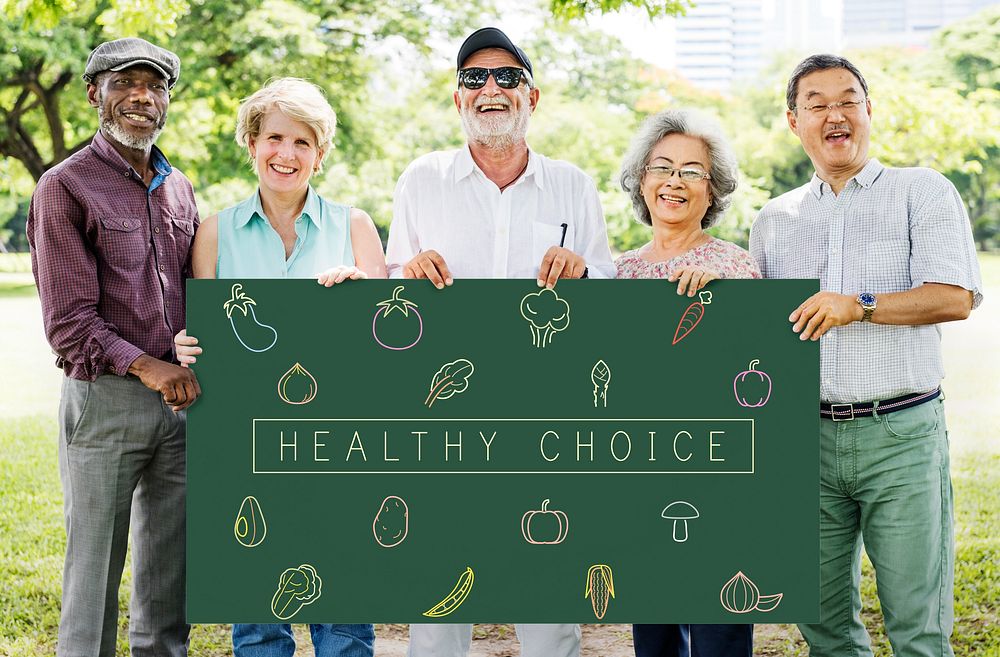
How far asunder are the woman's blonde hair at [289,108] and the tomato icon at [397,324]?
654 millimetres

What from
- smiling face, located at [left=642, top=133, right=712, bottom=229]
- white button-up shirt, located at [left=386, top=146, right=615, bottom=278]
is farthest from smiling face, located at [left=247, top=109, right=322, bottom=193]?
smiling face, located at [left=642, top=133, right=712, bottom=229]

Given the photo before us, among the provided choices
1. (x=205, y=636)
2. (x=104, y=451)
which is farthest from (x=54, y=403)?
(x=104, y=451)

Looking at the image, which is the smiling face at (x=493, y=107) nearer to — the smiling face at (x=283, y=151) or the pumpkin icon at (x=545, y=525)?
the smiling face at (x=283, y=151)

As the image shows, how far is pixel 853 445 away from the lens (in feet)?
9.78

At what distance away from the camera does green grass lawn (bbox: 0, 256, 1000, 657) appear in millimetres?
4543

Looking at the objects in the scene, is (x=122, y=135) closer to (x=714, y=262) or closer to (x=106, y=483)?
(x=106, y=483)

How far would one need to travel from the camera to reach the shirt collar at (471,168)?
121 inches

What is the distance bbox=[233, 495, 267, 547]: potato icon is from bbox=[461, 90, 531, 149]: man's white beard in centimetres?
130

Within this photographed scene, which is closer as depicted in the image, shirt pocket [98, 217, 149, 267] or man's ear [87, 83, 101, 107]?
shirt pocket [98, 217, 149, 267]

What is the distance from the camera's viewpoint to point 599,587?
274 centimetres

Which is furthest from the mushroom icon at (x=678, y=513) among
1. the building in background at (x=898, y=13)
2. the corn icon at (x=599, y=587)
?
the building in background at (x=898, y=13)

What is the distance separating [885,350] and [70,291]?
Result: 250 centimetres

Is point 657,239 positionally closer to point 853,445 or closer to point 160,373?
point 853,445

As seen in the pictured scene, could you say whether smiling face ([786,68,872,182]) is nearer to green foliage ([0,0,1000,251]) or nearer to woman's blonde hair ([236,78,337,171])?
woman's blonde hair ([236,78,337,171])
